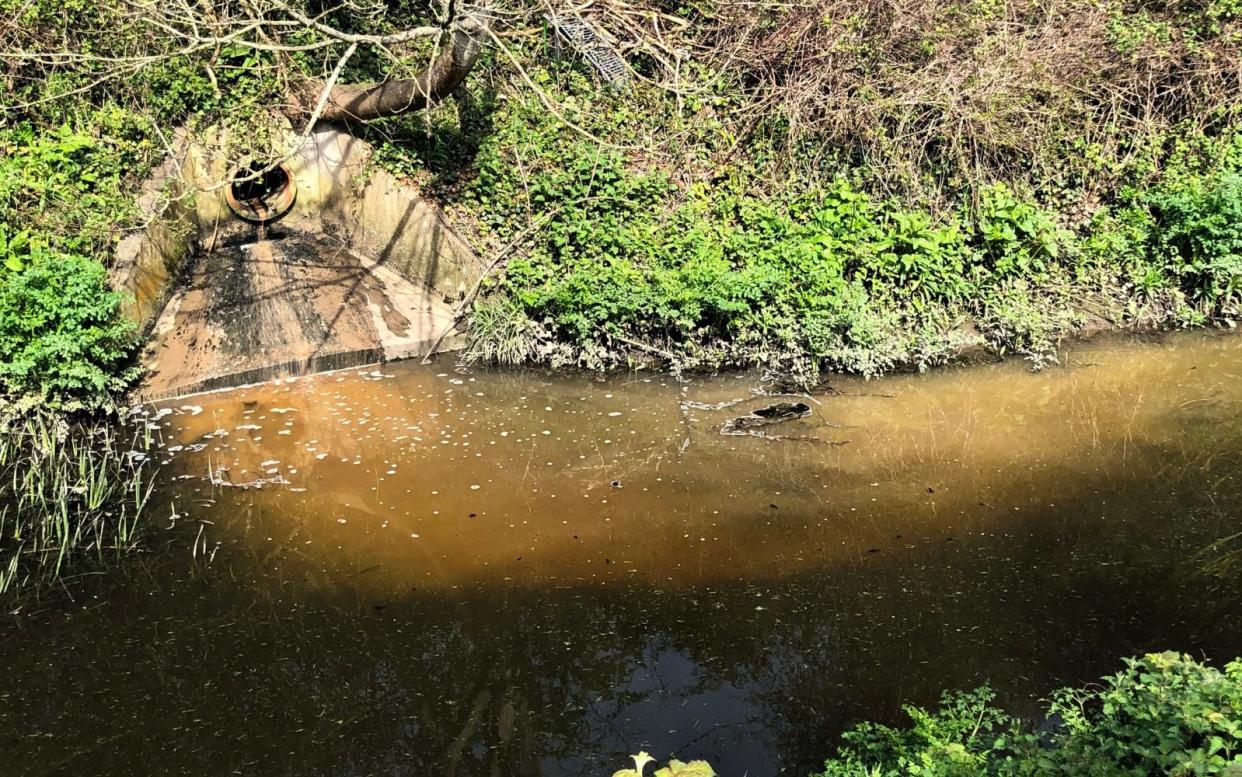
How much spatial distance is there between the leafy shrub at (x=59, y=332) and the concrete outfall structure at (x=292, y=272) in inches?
18.7

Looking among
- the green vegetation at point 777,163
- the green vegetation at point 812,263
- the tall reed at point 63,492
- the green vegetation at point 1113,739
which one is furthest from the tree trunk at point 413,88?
the green vegetation at point 1113,739

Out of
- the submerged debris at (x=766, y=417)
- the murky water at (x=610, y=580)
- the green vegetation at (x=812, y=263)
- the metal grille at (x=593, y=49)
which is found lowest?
the murky water at (x=610, y=580)

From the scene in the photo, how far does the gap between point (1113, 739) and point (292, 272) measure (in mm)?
8449

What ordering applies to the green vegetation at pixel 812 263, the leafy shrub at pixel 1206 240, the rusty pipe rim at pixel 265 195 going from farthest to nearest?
the rusty pipe rim at pixel 265 195 → the leafy shrub at pixel 1206 240 → the green vegetation at pixel 812 263

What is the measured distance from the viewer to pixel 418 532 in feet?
21.0

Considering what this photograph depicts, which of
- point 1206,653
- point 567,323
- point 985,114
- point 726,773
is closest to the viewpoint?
point 726,773

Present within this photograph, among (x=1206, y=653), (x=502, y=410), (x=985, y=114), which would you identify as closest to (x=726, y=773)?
(x=1206, y=653)

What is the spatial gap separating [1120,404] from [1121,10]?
6157mm

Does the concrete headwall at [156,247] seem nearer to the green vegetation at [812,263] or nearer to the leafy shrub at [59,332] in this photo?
the leafy shrub at [59,332]

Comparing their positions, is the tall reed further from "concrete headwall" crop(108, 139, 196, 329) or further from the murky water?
"concrete headwall" crop(108, 139, 196, 329)

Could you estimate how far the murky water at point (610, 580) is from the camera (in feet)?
15.4

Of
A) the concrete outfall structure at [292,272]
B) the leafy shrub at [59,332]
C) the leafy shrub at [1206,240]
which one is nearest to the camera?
the leafy shrub at [59,332]

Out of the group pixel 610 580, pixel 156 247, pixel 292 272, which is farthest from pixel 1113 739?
pixel 156 247

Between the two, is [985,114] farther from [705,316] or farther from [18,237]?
[18,237]
